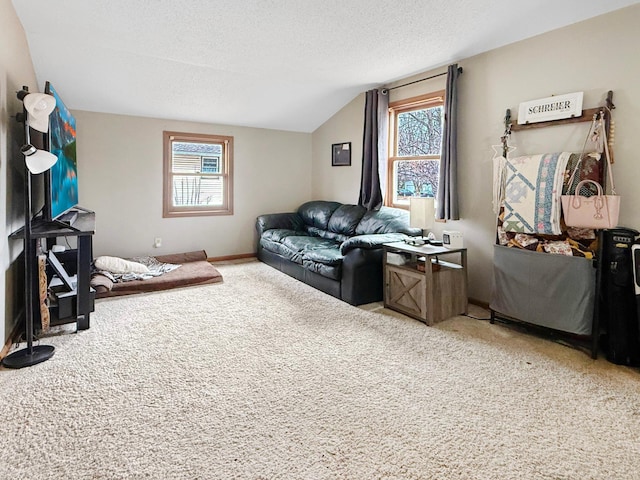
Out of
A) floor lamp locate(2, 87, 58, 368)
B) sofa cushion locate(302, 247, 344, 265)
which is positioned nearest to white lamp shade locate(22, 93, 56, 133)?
floor lamp locate(2, 87, 58, 368)

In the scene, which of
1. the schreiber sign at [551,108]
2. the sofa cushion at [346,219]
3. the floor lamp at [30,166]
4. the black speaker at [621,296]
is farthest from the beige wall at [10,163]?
the black speaker at [621,296]

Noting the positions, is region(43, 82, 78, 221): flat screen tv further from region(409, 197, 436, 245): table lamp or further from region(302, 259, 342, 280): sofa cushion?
region(409, 197, 436, 245): table lamp

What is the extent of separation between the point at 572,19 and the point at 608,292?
81.0 inches

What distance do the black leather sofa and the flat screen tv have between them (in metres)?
2.40

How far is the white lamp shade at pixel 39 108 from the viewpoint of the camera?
8.05ft

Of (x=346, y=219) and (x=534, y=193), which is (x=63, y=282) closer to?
(x=346, y=219)

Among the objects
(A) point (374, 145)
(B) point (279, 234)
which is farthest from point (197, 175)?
(A) point (374, 145)

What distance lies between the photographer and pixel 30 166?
8.11 ft

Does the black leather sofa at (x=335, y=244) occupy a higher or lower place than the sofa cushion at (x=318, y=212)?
lower

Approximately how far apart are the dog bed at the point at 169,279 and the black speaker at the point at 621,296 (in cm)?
378

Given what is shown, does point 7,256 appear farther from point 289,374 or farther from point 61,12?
point 289,374

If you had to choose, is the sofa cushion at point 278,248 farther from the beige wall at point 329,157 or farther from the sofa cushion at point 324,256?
the beige wall at point 329,157

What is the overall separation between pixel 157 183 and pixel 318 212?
2.28m

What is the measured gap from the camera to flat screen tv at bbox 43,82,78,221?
2744mm
